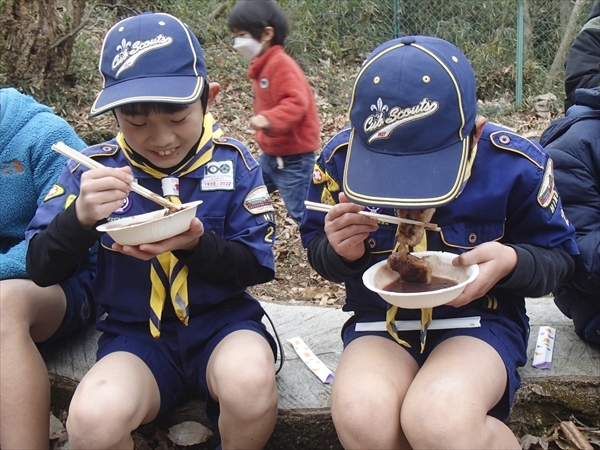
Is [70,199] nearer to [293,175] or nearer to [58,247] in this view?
[58,247]

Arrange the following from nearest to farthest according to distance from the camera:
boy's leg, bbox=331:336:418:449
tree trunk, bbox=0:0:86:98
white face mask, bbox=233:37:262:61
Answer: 1. boy's leg, bbox=331:336:418:449
2. white face mask, bbox=233:37:262:61
3. tree trunk, bbox=0:0:86:98

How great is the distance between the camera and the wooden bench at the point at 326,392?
2311 mm

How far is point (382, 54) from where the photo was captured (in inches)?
68.3

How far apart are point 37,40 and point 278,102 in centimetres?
220

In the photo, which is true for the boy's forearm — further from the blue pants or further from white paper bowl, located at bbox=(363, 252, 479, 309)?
the blue pants

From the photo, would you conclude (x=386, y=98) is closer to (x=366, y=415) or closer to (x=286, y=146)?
(x=366, y=415)

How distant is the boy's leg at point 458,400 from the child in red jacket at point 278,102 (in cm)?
248

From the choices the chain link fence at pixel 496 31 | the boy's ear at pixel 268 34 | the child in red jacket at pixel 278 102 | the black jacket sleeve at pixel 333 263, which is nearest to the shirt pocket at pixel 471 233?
the black jacket sleeve at pixel 333 263

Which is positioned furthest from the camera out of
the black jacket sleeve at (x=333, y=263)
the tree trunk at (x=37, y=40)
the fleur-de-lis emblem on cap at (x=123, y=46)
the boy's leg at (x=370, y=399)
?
the tree trunk at (x=37, y=40)

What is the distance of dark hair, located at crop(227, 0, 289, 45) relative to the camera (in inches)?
166

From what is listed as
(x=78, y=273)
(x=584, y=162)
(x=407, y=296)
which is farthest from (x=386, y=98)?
(x=78, y=273)

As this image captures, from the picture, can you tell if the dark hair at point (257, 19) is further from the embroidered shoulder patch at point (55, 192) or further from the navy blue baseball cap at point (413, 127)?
the navy blue baseball cap at point (413, 127)

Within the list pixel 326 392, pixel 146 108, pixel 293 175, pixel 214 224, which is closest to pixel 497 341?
pixel 326 392

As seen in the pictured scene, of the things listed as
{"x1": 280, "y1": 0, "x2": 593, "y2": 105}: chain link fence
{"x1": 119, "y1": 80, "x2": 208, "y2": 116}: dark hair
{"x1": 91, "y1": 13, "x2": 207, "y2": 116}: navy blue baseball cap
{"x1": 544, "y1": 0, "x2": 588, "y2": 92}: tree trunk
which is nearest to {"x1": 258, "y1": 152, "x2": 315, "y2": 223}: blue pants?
{"x1": 91, "y1": 13, "x2": 207, "y2": 116}: navy blue baseball cap
